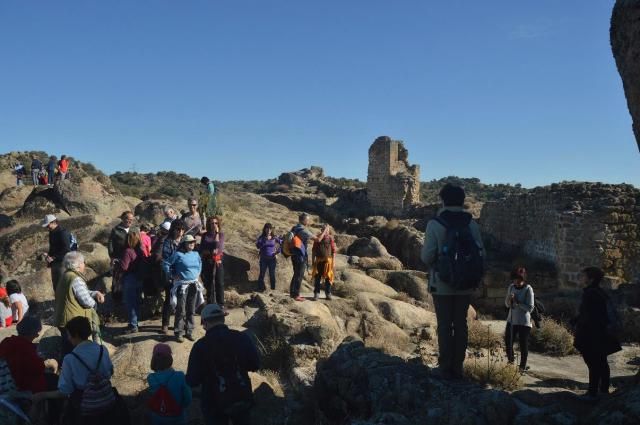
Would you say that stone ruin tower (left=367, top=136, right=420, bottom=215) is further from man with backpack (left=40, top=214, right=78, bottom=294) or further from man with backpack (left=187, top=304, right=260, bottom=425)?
man with backpack (left=187, top=304, right=260, bottom=425)

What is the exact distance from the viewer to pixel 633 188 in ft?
47.1

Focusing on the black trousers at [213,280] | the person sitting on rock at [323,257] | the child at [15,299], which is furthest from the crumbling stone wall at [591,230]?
the child at [15,299]

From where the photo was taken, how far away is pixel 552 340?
367 inches

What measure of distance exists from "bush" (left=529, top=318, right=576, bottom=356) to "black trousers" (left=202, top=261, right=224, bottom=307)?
237 inches

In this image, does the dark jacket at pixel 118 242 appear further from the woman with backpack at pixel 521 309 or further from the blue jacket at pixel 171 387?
the woman with backpack at pixel 521 309

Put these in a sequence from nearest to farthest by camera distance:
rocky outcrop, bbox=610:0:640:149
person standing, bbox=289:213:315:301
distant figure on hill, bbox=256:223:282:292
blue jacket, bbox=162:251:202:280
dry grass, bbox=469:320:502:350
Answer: rocky outcrop, bbox=610:0:640:149 < blue jacket, bbox=162:251:202:280 < dry grass, bbox=469:320:502:350 < person standing, bbox=289:213:315:301 < distant figure on hill, bbox=256:223:282:292

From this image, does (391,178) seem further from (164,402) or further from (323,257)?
(164,402)

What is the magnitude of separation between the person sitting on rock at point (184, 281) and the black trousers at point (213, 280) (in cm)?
111

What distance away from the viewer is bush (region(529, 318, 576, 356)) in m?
9.17

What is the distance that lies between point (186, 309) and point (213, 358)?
3.76m

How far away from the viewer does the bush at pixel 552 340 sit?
9172 millimetres

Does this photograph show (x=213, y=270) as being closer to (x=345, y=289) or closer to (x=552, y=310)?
(x=345, y=289)

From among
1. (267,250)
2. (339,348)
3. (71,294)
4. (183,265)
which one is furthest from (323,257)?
(71,294)

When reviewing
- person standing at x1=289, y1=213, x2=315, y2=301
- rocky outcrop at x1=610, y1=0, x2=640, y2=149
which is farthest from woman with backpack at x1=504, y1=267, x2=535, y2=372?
person standing at x1=289, y1=213, x2=315, y2=301
